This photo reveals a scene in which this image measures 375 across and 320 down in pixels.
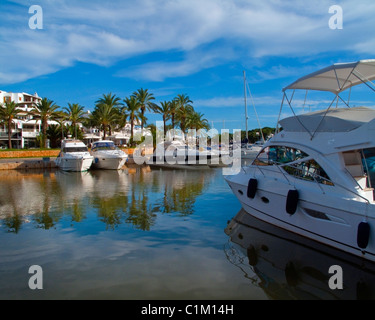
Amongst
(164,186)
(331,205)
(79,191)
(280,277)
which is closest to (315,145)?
(331,205)

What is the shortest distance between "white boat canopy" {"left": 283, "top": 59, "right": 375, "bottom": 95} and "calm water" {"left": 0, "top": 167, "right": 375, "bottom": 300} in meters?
5.25

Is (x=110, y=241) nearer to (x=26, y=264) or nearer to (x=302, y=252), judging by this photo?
(x=26, y=264)

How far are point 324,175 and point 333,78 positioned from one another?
4069mm

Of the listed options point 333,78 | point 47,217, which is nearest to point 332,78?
point 333,78

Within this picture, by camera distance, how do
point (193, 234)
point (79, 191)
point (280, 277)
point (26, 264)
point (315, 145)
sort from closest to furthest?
point (280, 277) → point (26, 264) → point (315, 145) → point (193, 234) → point (79, 191)

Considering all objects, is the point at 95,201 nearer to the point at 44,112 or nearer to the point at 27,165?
the point at 27,165

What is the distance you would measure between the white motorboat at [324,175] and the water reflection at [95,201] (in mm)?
4247

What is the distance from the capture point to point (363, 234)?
7.08 m

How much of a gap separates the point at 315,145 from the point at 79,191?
14.7 metres

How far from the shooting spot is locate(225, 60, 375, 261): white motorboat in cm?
770

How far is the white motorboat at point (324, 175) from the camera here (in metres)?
7.70

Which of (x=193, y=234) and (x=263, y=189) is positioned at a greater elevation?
(x=263, y=189)
